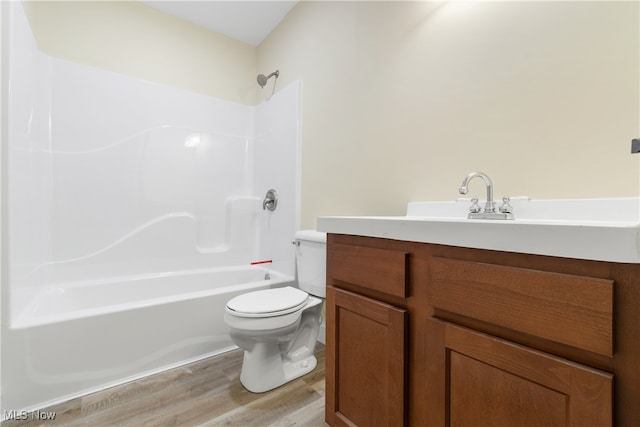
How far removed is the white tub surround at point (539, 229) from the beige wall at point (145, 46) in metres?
2.11

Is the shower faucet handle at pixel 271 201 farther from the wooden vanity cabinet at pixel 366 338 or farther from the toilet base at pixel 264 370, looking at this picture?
the wooden vanity cabinet at pixel 366 338

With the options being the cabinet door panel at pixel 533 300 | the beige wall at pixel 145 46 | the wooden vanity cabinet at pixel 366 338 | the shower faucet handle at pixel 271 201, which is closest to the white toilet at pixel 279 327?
the wooden vanity cabinet at pixel 366 338

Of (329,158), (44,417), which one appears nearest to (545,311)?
(329,158)

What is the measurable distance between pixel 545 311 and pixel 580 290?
68 millimetres

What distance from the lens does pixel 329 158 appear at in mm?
1889

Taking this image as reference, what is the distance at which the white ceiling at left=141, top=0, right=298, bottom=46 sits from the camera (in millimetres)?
2174

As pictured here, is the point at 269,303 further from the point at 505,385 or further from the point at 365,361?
the point at 505,385

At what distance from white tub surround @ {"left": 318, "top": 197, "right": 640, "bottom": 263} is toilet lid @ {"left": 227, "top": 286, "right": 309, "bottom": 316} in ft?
1.70

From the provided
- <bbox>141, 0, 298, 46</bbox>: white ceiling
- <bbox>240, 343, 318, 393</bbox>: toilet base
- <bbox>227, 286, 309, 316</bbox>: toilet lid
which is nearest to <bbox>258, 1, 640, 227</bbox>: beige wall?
<bbox>141, 0, 298, 46</bbox>: white ceiling

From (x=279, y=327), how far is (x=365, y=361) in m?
0.55

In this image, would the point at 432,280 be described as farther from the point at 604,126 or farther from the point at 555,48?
the point at 555,48

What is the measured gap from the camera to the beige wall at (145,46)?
75.0 inches

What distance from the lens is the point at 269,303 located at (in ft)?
4.58

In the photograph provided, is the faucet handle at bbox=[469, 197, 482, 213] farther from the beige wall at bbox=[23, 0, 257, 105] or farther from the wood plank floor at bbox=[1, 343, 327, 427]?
the beige wall at bbox=[23, 0, 257, 105]
